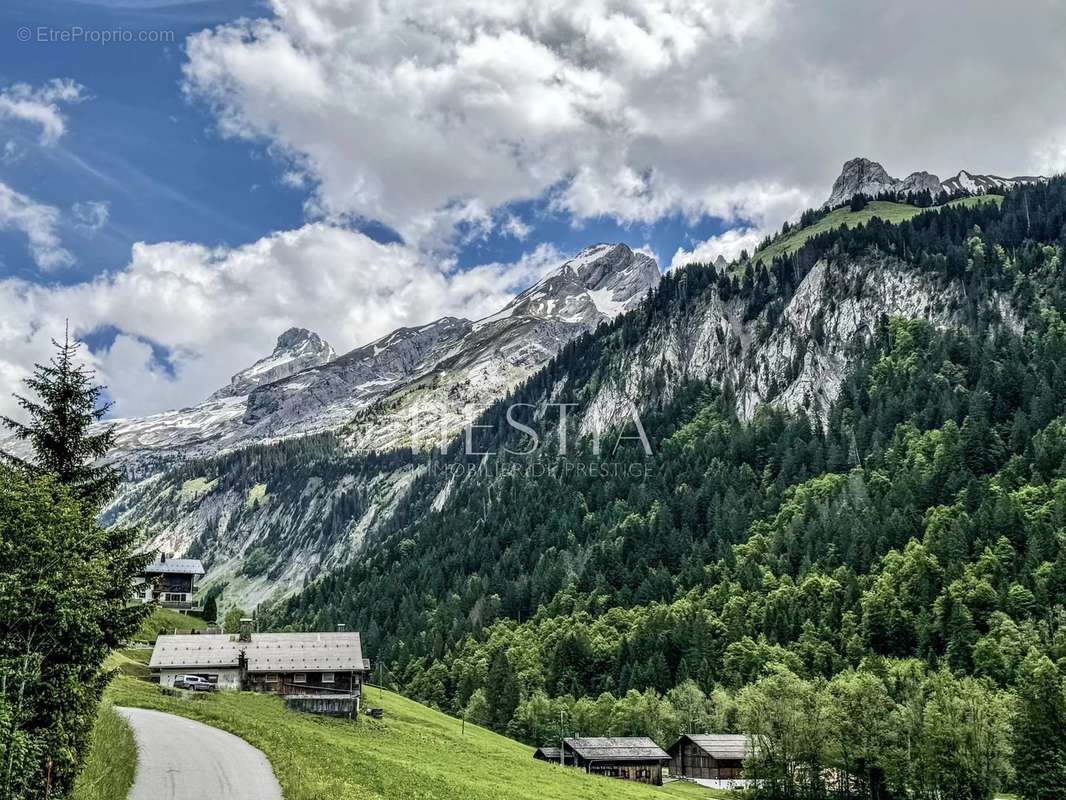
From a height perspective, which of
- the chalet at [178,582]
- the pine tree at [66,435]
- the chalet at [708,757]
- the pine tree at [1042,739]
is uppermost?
the pine tree at [66,435]

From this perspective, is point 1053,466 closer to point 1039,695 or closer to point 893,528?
point 893,528

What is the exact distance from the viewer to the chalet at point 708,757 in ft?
339

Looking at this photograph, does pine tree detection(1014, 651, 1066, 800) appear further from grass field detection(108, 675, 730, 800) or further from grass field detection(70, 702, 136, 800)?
grass field detection(70, 702, 136, 800)

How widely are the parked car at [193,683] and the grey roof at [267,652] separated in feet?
14.3

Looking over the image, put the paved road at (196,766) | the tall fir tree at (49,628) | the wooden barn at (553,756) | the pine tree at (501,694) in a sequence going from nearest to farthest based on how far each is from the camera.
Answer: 1. the tall fir tree at (49,628)
2. the paved road at (196,766)
3. the wooden barn at (553,756)
4. the pine tree at (501,694)

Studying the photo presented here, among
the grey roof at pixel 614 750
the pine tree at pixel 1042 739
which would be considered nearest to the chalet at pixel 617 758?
the grey roof at pixel 614 750

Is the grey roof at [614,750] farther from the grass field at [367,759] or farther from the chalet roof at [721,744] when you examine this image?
the grass field at [367,759]

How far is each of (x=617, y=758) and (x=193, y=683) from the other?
49.1 m

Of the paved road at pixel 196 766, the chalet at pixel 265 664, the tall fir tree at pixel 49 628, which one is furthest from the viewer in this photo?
the chalet at pixel 265 664

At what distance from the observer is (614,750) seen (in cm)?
9931

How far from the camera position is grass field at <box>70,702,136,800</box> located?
88.9 feet

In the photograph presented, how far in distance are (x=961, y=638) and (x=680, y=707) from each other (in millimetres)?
39217

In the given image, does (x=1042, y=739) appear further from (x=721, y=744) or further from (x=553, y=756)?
(x=553, y=756)

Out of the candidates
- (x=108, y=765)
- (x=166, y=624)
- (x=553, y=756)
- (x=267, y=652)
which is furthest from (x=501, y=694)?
(x=108, y=765)
